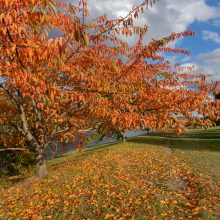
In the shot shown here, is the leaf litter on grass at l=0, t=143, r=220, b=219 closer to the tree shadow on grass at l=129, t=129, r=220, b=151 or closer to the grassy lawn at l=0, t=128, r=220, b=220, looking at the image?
the grassy lawn at l=0, t=128, r=220, b=220

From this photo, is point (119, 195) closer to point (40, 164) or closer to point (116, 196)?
point (116, 196)

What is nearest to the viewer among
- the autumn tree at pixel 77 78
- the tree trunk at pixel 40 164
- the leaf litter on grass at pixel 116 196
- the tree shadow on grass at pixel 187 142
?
the autumn tree at pixel 77 78

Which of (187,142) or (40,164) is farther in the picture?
(187,142)

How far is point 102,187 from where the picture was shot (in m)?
8.89

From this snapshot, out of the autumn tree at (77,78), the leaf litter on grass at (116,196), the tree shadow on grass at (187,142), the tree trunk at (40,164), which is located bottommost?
the tree shadow on grass at (187,142)

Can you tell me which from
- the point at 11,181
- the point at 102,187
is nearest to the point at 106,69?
the point at 102,187

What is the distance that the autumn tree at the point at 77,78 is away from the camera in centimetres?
425

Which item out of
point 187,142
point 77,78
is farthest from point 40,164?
point 187,142

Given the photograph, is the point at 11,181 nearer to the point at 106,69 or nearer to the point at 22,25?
the point at 106,69

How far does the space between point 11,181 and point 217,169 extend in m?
9.40

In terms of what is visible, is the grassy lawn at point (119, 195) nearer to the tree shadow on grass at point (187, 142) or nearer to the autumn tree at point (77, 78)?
the autumn tree at point (77, 78)

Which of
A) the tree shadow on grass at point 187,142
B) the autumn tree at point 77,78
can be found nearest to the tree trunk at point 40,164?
the autumn tree at point 77,78

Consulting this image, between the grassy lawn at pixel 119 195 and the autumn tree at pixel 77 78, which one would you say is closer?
the autumn tree at pixel 77 78

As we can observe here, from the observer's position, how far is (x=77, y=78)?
8.91m
